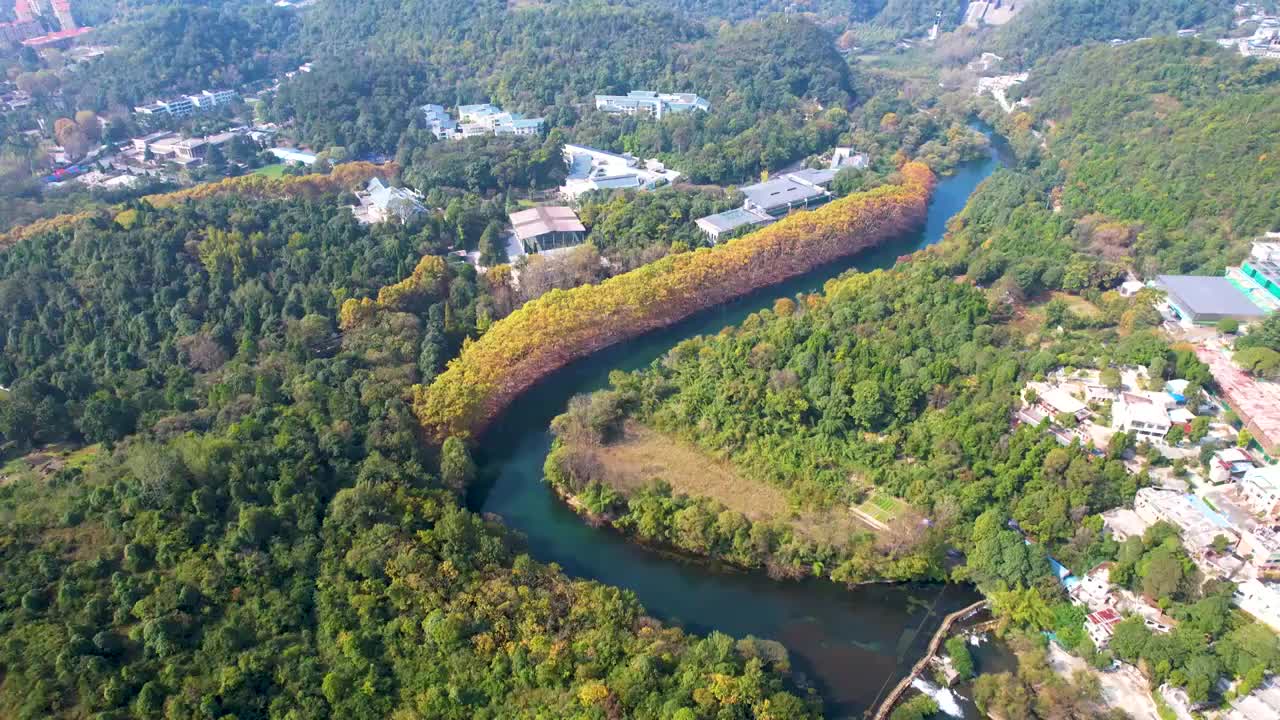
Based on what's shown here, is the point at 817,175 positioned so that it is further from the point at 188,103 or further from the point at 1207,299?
the point at 188,103

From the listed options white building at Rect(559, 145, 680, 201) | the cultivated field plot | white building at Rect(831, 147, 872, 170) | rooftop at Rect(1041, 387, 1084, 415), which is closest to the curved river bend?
the cultivated field plot

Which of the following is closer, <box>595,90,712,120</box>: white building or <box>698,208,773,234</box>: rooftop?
<box>698,208,773,234</box>: rooftop

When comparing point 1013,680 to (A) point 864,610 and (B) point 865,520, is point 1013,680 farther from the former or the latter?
(B) point 865,520

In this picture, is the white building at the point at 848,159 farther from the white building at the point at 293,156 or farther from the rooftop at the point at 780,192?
the white building at the point at 293,156

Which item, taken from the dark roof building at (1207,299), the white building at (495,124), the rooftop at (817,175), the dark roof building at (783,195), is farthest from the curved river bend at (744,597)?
the white building at (495,124)

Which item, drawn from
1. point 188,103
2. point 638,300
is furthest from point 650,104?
point 188,103

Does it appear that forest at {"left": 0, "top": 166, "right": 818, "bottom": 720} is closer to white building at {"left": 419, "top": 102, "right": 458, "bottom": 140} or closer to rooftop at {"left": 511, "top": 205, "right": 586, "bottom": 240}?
rooftop at {"left": 511, "top": 205, "right": 586, "bottom": 240}
